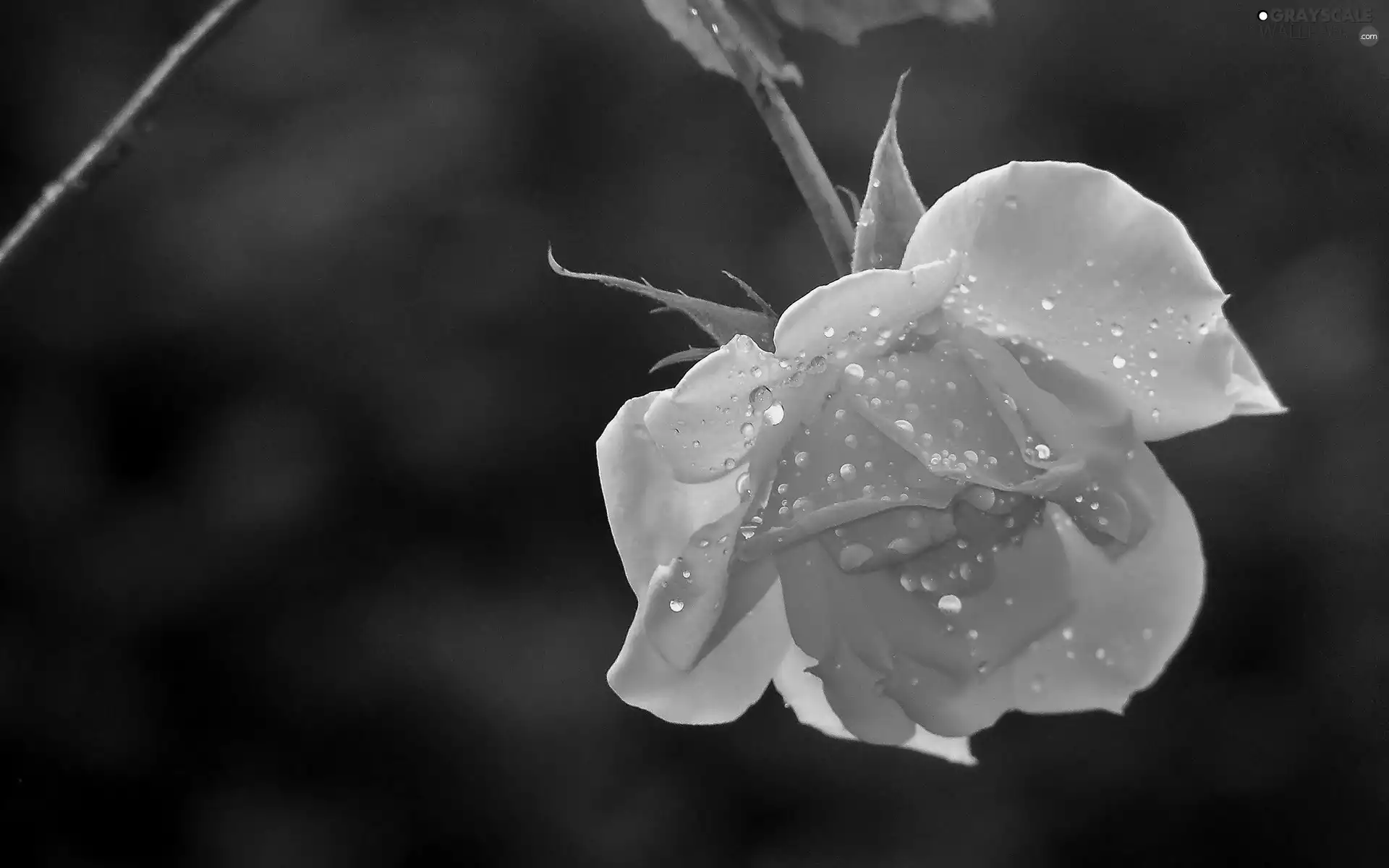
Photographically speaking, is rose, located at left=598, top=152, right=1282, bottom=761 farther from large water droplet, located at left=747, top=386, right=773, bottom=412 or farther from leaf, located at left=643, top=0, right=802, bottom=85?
leaf, located at left=643, top=0, right=802, bottom=85

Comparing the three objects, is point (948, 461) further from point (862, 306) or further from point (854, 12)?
point (854, 12)

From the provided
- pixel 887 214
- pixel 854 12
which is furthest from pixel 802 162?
pixel 854 12

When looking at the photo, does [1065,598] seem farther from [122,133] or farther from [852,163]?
[852,163]

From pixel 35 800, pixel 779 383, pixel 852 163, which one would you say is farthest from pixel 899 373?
pixel 35 800

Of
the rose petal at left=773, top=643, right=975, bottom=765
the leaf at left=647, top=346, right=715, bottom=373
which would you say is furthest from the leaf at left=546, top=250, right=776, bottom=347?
the rose petal at left=773, top=643, right=975, bottom=765

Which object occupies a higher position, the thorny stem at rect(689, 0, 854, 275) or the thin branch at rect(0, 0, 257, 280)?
the thin branch at rect(0, 0, 257, 280)

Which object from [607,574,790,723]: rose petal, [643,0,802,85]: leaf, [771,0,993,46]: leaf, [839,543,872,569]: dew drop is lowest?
[607,574,790,723]: rose petal

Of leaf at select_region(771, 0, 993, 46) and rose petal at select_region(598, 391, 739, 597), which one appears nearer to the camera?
rose petal at select_region(598, 391, 739, 597)
